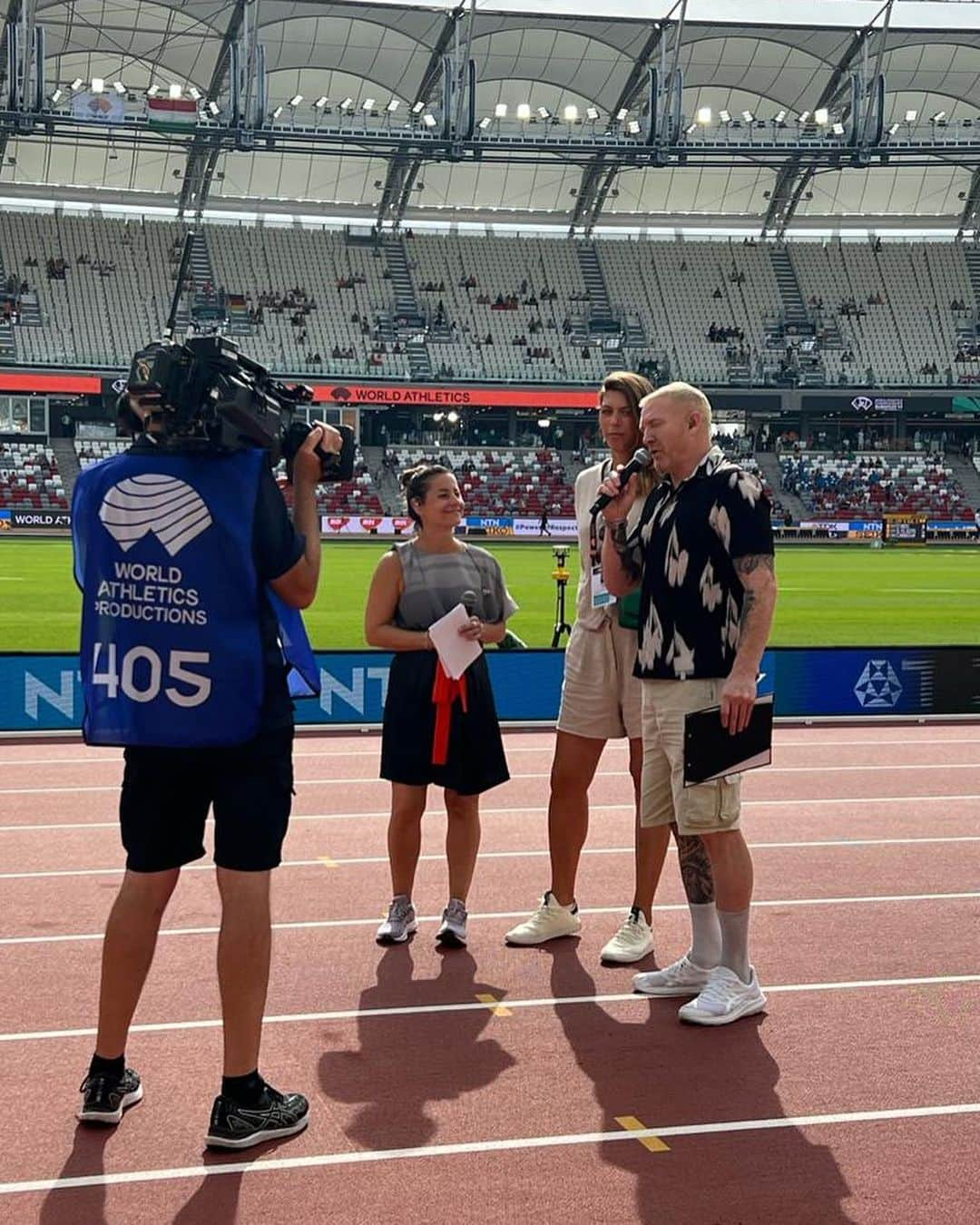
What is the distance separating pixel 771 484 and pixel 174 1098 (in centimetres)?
5650

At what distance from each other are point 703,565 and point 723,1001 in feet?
5.02

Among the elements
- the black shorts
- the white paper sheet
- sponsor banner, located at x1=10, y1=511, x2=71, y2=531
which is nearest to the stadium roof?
sponsor banner, located at x1=10, y1=511, x2=71, y2=531

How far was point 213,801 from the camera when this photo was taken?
4.18 meters

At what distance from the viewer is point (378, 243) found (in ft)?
209

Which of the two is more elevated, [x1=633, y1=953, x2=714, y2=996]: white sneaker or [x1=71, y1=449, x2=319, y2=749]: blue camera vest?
[x1=71, y1=449, x2=319, y2=749]: blue camera vest

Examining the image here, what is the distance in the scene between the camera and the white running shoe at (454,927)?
605 cm

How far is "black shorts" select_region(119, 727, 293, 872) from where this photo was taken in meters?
4.10

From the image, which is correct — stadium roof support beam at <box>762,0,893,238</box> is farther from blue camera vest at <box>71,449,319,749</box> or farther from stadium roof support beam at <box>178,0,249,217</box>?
blue camera vest at <box>71,449,319,749</box>

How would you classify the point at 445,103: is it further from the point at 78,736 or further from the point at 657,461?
the point at 657,461

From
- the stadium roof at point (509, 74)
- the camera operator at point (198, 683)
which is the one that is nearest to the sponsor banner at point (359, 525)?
the stadium roof at point (509, 74)

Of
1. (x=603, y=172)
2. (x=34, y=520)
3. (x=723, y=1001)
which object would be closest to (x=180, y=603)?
(x=723, y=1001)

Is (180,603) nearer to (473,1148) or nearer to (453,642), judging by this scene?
(473,1148)

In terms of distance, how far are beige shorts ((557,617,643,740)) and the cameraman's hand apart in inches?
25.3

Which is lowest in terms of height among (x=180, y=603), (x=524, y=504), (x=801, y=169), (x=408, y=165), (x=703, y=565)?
(x=180, y=603)
